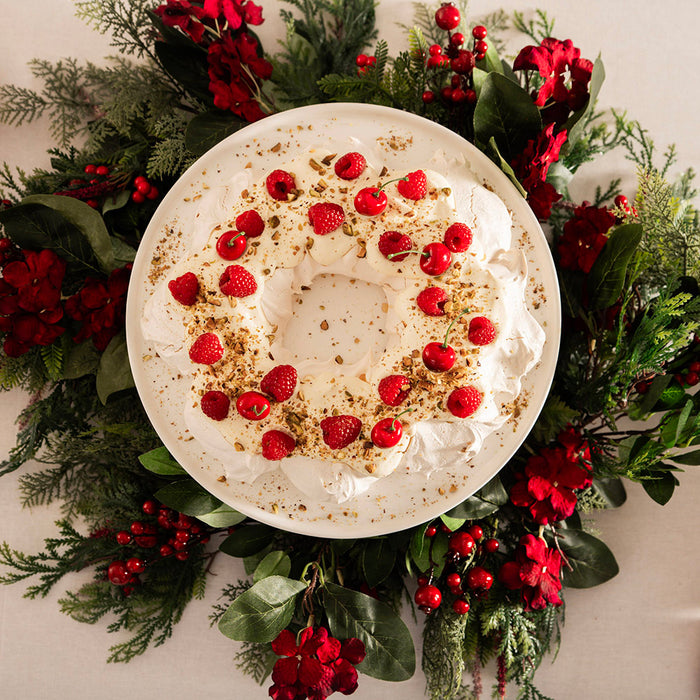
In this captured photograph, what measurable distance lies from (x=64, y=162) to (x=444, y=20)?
971mm

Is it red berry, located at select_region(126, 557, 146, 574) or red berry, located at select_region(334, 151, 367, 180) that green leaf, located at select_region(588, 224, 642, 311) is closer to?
→ red berry, located at select_region(334, 151, 367, 180)

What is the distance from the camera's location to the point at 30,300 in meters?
1.24

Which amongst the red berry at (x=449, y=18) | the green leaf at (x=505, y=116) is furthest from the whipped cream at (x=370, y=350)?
the red berry at (x=449, y=18)

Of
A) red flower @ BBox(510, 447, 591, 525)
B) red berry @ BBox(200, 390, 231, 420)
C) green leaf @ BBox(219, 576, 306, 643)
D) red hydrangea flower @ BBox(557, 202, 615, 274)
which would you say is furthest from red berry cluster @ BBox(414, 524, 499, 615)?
red hydrangea flower @ BBox(557, 202, 615, 274)

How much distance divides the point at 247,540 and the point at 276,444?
374 mm

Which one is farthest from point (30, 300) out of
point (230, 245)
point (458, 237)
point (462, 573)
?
point (462, 573)

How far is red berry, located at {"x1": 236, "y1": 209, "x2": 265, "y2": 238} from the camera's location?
45.5 inches

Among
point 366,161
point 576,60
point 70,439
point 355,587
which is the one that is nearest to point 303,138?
point 366,161

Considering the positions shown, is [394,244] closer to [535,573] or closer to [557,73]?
[557,73]

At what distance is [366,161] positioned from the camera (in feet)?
3.91

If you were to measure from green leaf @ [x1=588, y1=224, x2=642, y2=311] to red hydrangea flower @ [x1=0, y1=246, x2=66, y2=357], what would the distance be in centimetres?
118

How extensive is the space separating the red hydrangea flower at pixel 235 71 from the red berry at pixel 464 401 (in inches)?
31.0

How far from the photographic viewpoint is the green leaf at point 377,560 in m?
1.32

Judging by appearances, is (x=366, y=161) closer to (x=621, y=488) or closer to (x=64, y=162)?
(x=64, y=162)
